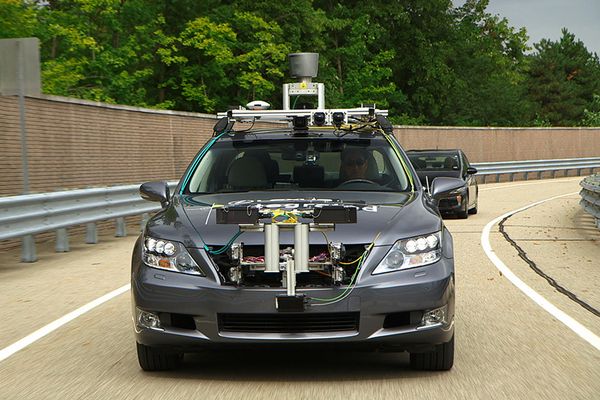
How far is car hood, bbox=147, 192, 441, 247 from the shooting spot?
6.30m

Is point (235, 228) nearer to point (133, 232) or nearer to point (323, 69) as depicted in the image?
point (133, 232)

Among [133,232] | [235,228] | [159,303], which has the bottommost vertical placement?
[133,232]

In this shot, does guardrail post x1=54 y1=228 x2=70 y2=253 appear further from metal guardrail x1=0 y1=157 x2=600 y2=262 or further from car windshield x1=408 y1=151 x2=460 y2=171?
car windshield x1=408 y1=151 x2=460 y2=171

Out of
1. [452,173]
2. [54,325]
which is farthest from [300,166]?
[452,173]

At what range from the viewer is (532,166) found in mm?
45938

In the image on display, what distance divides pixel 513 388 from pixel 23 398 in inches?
107

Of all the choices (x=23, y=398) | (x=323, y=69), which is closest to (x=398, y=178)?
(x=23, y=398)

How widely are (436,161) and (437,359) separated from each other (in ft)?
61.1

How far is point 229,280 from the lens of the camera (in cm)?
620

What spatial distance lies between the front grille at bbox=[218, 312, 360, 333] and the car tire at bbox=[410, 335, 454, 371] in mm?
630

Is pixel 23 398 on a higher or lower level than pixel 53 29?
lower

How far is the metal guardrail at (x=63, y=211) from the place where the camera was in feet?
45.2

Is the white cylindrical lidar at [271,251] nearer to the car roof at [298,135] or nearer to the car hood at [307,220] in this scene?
the car hood at [307,220]

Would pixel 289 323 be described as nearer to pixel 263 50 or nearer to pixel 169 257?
pixel 169 257
